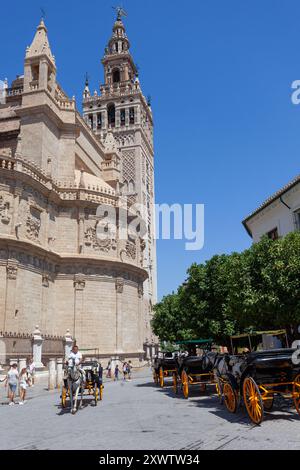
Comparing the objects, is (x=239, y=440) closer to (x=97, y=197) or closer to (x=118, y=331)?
(x=118, y=331)

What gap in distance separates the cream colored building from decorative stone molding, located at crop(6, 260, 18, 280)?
44.8ft

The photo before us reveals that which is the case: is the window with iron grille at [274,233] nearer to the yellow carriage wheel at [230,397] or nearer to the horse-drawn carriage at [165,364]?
the horse-drawn carriage at [165,364]

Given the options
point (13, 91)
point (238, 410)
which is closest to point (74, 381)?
point (238, 410)

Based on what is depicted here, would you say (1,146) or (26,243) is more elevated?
(1,146)

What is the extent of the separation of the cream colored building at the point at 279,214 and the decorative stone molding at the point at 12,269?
537 inches

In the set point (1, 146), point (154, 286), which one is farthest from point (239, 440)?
point (154, 286)

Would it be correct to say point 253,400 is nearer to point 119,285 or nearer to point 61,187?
point 119,285

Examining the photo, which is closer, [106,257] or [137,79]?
[106,257]

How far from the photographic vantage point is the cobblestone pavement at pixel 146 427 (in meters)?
6.95

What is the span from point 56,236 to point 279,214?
16.1m

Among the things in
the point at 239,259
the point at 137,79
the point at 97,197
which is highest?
the point at 137,79

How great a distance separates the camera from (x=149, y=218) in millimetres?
64688
